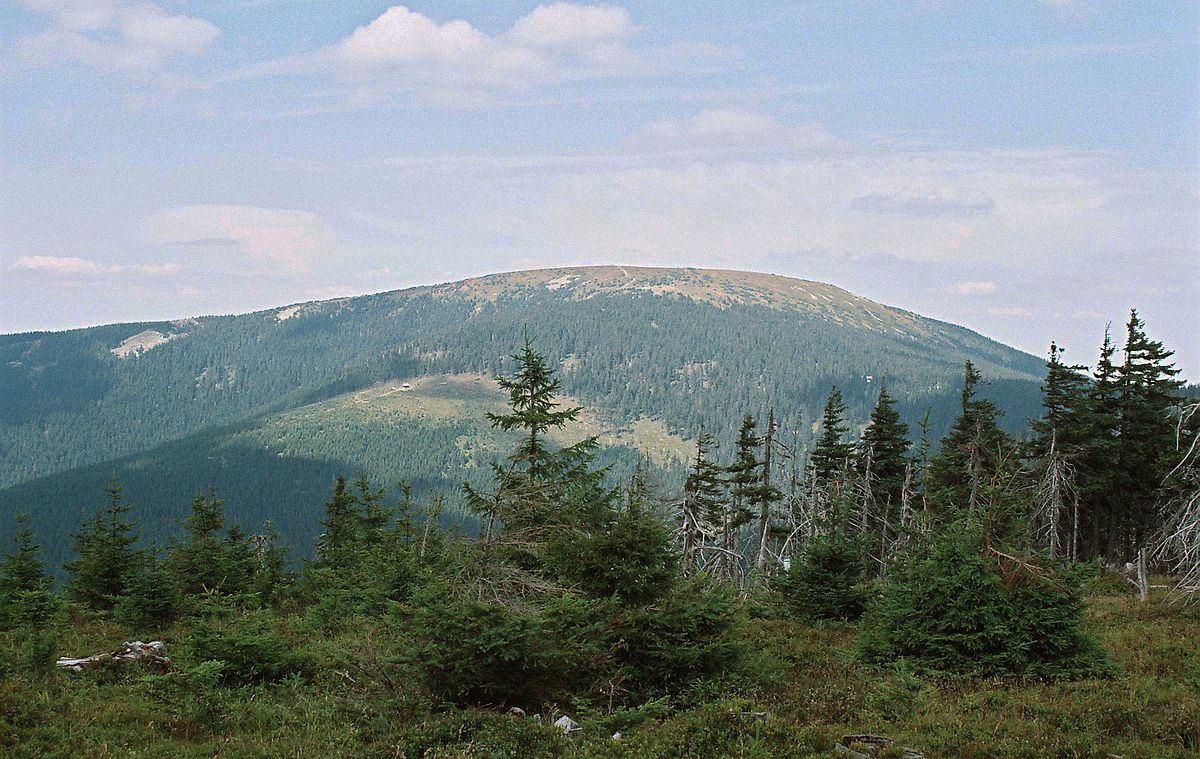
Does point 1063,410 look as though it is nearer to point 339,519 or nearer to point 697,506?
point 697,506

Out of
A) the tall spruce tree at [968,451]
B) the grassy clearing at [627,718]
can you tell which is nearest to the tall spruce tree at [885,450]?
the tall spruce tree at [968,451]

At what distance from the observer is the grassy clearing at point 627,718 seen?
383 inches

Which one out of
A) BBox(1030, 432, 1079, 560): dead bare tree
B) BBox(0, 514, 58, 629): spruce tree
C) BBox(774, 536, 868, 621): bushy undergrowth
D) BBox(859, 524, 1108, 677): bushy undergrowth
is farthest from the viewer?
BBox(1030, 432, 1079, 560): dead bare tree

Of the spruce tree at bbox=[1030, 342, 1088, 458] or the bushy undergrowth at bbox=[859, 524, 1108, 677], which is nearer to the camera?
the bushy undergrowth at bbox=[859, 524, 1108, 677]

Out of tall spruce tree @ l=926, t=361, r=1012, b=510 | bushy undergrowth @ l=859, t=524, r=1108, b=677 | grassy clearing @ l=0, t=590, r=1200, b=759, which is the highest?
tall spruce tree @ l=926, t=361, r=1012, b=510

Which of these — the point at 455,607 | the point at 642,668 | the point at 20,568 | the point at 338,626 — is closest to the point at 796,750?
the point at 642,668

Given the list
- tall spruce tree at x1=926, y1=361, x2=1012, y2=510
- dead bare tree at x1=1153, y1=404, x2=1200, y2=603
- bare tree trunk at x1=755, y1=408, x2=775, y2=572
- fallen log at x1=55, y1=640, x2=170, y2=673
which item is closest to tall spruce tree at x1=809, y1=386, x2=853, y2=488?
tall spruce tree at x1=926, y1=361, x2=1012, y2=510

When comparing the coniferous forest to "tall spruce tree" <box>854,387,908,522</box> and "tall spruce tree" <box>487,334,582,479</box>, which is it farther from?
"tall spruce tree" <box>854,387,908,522</box>

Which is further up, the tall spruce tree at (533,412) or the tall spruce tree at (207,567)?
the tall spruce tree at (533,412)

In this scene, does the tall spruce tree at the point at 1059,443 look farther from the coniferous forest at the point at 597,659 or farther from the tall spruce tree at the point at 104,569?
the tall spruce tree at the point at 104,569

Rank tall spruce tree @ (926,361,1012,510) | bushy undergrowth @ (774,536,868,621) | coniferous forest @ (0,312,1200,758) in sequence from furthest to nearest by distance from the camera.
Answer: tall spruce tree @ (926,361,1012,510) < bushy undergrowth @ (774,536,868,621) < coniferous forest @ (0,312,1200,758)

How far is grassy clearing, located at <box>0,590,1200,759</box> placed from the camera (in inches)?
383

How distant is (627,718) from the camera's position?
1067 cm

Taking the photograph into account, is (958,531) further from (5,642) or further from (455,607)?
(5,642)
